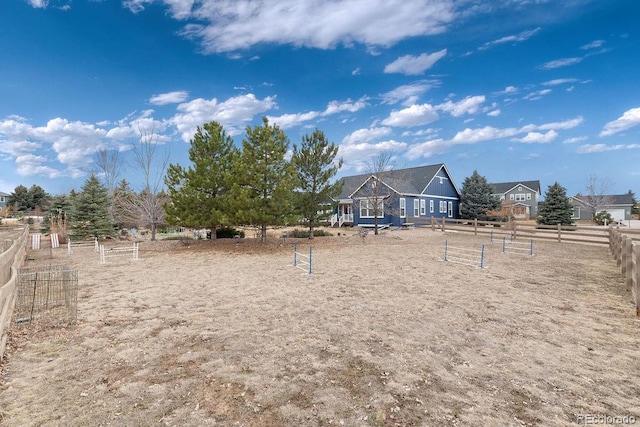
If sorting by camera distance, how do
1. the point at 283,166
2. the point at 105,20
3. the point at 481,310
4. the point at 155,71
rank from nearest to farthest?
the point at 481,310 < the point at 105,20 < the point at 283,166 < the point at 155,71

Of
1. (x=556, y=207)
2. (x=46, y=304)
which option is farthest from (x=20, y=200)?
(x=556, y=207)

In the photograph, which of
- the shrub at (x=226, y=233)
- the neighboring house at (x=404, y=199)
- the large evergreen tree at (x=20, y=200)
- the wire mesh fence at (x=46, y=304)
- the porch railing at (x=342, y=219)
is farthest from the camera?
the large evergreen tree at (x=20, y=200)

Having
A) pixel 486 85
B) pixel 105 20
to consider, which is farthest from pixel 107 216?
pixel 486 85

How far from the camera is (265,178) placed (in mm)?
14977

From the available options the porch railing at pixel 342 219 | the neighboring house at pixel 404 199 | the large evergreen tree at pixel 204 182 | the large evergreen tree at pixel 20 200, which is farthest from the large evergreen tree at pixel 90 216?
the large evergreen tree at pixel 20 200

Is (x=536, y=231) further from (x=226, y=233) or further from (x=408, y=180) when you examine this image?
(x=226, y=233)

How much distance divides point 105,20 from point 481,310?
1901 cm

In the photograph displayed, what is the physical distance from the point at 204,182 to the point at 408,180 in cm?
2122

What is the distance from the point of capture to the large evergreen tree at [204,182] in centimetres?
1563

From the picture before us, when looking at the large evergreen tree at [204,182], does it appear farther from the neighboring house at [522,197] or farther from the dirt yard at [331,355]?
the neighboring house at [522,197]

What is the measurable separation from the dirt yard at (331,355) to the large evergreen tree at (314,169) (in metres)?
9.25

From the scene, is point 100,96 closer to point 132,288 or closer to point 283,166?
point 283,166

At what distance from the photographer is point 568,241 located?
19234mm

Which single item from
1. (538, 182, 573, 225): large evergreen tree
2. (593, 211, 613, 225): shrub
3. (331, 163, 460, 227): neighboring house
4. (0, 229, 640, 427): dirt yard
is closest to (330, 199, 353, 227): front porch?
(331, 163, 460, 227): neighboring house
